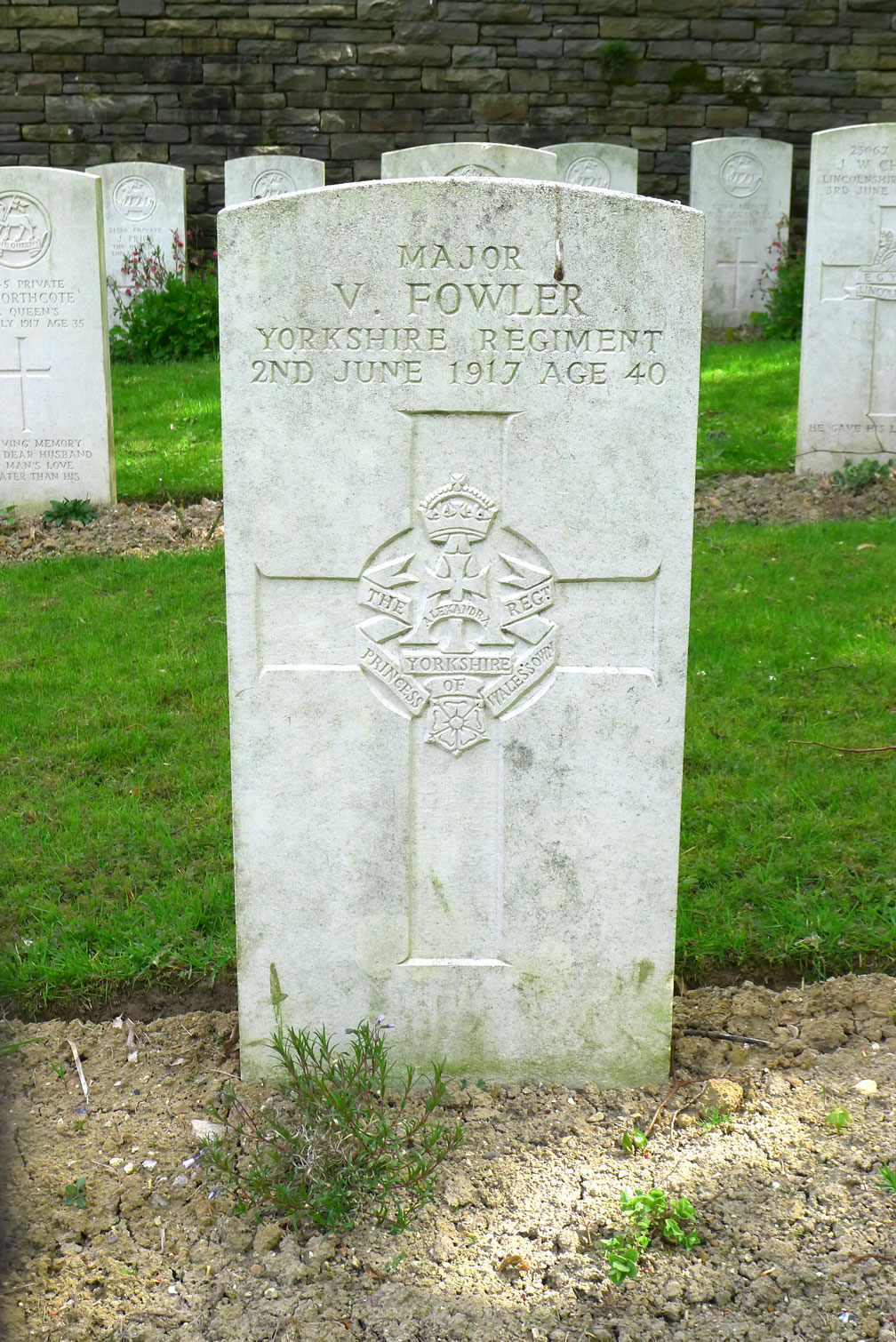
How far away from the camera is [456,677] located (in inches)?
95.5

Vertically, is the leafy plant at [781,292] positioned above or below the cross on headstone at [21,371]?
above

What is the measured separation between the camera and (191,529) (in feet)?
21.2

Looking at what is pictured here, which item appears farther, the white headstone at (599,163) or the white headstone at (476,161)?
the white headstone at (599,163)

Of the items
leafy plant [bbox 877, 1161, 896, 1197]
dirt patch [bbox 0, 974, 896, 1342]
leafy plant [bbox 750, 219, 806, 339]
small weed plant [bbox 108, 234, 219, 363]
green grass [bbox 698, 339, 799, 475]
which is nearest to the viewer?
dirt patch [bbox 0, 974, 896, 1342]

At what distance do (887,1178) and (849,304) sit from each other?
5906mm

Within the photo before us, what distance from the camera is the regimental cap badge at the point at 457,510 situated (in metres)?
2.33

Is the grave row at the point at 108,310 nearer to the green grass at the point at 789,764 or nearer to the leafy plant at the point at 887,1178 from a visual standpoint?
the green grass at the point at 789,764

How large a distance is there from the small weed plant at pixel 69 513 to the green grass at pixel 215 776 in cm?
82

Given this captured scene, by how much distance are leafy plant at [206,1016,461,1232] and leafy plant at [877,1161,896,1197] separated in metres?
Result: 0.73

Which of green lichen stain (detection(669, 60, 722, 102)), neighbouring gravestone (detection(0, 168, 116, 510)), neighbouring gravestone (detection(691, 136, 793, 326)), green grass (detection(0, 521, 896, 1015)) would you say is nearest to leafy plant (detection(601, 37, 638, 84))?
green lichen stain (detection(669, 60, 722, 102))

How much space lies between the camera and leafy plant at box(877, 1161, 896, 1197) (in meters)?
2.21

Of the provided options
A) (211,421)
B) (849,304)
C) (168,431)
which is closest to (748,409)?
(849,304)

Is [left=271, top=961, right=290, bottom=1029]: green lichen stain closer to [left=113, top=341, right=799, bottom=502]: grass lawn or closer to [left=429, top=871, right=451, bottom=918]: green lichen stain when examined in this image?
[left=429, top=871, right=451, bottom=918]: green lichen stain

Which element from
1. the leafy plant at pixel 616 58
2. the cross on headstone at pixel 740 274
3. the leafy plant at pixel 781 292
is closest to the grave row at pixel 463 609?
the leafy plant at pixel 781 292
